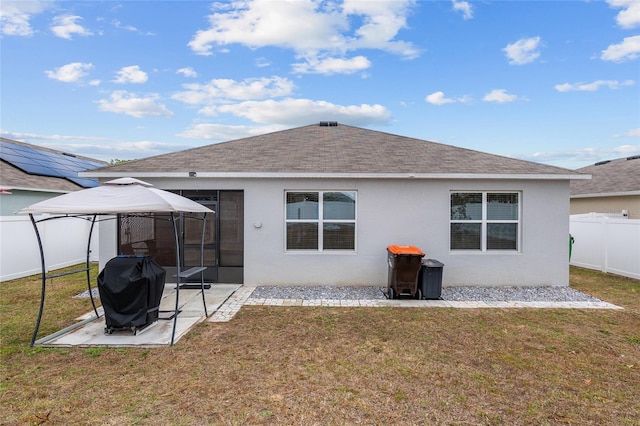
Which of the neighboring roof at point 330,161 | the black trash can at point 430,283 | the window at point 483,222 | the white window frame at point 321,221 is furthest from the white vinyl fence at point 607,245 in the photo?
the white window frame at point 321,221

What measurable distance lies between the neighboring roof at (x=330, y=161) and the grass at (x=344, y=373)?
356cm

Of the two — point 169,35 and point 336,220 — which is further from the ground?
point 169,35

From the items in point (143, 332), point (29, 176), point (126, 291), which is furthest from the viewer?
point (29, 176)

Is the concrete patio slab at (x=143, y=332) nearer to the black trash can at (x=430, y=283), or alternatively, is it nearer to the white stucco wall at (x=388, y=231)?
the white stucco wall at (x=388, y=231)

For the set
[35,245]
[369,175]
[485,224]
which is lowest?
[35,245]

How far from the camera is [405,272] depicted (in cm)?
708

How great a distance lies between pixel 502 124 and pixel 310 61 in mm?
10170

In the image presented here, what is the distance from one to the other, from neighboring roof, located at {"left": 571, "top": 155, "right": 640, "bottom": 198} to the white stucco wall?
24.4 feet

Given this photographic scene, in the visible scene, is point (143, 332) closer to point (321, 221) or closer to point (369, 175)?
Answer: point (321, 221)

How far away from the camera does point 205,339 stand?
492 cm

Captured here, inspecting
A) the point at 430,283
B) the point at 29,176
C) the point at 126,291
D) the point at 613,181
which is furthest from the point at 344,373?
the point at 613,181

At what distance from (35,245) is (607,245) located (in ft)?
59.0

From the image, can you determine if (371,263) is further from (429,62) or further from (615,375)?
(429,62)

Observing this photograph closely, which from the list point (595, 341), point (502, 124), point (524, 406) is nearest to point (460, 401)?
point (524, 406)
